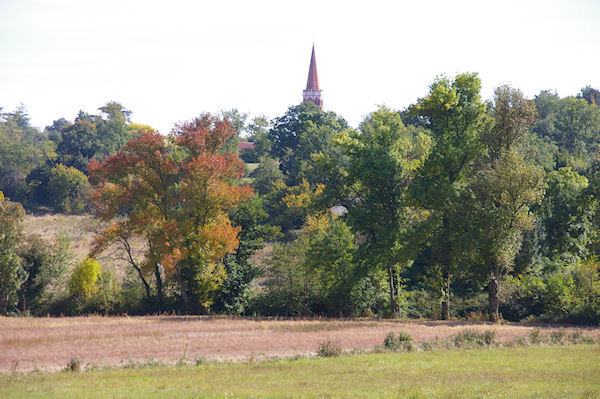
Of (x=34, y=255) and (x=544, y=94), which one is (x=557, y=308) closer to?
(x=34, y=255)

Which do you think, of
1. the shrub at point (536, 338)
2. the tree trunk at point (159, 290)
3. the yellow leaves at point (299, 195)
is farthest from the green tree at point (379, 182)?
the yellow leaves at point (299, 195)

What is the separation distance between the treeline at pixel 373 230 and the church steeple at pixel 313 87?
357 ft

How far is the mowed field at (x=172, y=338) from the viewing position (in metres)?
23.8

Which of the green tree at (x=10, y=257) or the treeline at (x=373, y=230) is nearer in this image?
the treeline at (x=373, y=230)

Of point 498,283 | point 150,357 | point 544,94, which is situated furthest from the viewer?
point 544,94

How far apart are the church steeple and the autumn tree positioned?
114 m

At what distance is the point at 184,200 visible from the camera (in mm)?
45312

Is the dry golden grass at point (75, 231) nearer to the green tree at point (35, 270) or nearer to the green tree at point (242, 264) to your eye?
the green tree at point (35, 270)

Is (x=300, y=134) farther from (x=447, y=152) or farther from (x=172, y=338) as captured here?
(x=172, y=338)

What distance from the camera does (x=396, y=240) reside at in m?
40.0

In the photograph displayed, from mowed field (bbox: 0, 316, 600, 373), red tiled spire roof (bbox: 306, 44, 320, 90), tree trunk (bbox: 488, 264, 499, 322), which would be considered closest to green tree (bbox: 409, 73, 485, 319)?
tree trunk (bbox: 488, 264, 499, 322)

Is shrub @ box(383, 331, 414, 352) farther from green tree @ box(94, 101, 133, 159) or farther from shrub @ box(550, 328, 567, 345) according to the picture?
green tree @ box(94, 101, 133, 159)

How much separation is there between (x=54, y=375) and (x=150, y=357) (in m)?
4.33

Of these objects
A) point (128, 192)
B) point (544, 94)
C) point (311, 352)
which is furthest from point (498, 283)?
point (544, 94)
